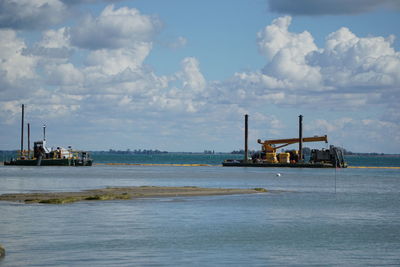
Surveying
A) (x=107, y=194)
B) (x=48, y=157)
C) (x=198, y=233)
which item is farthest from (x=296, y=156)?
(x=198, y=233)

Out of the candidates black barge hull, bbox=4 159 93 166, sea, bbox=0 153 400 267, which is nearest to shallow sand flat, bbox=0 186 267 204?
sea, bbox=0 153 400 267

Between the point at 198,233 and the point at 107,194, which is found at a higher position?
the point at 107,194

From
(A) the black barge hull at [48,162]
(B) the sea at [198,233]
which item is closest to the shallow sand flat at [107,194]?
(B) the sea at [198,233]

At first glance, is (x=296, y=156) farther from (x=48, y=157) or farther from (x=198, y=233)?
(x=198, y=233)

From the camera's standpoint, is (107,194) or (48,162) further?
(48,162)

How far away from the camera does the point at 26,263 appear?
84.9 feet

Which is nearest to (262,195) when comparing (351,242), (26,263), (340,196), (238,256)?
(340,196)

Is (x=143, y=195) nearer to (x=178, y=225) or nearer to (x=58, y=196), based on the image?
(x=58, y=196)

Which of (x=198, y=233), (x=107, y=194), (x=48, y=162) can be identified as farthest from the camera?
(x=48, y=162)

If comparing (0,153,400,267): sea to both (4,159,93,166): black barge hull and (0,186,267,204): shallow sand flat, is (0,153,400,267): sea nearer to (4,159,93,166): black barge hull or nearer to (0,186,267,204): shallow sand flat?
(0,186,267,204): shallow sand flat

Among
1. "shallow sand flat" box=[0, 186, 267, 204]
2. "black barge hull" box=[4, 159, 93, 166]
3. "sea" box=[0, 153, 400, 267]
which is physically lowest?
"sea" box=[0, 153, 400, 267]

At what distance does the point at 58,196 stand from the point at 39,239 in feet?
78.4

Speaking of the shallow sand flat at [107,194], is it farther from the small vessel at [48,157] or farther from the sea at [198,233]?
the small vessel at [48,157]

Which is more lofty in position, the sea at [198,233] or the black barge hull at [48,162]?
the black barge hull at [48,162]
